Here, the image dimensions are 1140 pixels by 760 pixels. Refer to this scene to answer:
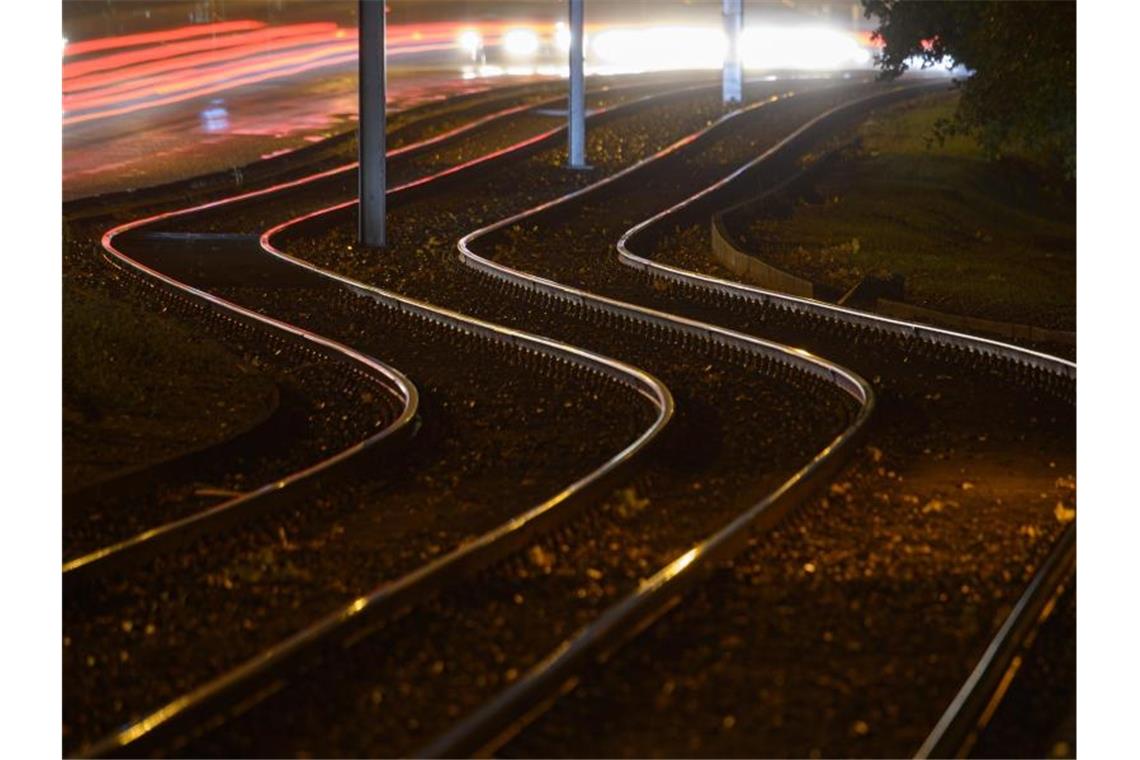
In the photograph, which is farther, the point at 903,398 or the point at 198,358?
the point at 198,358

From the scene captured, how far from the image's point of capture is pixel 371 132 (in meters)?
21.2

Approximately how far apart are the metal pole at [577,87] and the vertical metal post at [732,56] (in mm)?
11932

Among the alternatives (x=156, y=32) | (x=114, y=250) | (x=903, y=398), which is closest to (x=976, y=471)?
(x=903, y=398)

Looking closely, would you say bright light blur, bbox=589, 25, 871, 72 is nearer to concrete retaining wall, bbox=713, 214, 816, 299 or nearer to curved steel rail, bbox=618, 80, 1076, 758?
curved steel rail, bbox=618, 80, 1076, 758

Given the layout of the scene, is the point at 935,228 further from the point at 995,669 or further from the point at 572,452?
the point at 995,669

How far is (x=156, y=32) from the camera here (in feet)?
183

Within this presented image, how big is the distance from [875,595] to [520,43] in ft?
178

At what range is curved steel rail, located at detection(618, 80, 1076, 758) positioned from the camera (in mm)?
6512

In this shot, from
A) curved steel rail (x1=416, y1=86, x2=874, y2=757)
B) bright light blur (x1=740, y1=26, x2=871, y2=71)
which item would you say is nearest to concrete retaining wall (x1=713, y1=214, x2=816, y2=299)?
curved steel rail (x1=416, y1=86, x2=874, y2=757)

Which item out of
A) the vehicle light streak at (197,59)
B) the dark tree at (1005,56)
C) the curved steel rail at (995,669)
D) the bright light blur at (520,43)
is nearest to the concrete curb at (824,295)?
the dark tree at (1005,56)

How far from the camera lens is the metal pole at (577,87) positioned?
28141 millimetres
